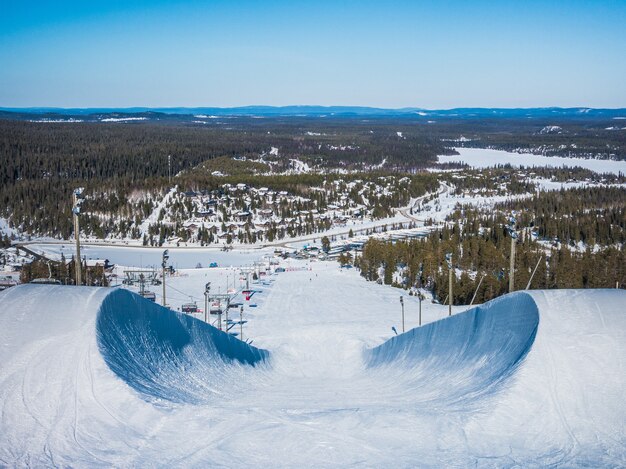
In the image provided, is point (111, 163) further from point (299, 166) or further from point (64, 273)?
point (64, 273)

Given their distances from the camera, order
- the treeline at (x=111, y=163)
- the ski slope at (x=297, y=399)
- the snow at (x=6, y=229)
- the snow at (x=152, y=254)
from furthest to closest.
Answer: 1. the treeline at (x=111, y=163)
2. the snow at (x=6, y=229)
3. the snow at (x=152, y=254)
4. the ski slope at (x=297, y=399)

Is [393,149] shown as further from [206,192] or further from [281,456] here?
[281,456]

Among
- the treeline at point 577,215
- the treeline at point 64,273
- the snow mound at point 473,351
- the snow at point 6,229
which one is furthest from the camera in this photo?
the snow at point 6,229

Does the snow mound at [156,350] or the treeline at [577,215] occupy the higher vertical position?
the snow mound at [156,350]

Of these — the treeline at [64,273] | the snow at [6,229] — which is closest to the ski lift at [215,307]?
the treeline at [64,273]

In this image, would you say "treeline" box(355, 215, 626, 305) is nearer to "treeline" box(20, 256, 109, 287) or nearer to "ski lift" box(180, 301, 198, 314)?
"ski lift" box(180, 301, 198, 314)

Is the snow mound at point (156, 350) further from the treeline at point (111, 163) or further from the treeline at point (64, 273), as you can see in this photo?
the treeline at point (111, 163)

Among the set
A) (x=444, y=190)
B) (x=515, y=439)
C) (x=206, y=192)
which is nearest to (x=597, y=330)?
(x=515, y=439)

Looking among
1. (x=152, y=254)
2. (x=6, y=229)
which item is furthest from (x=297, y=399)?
(x=6, y=229)
